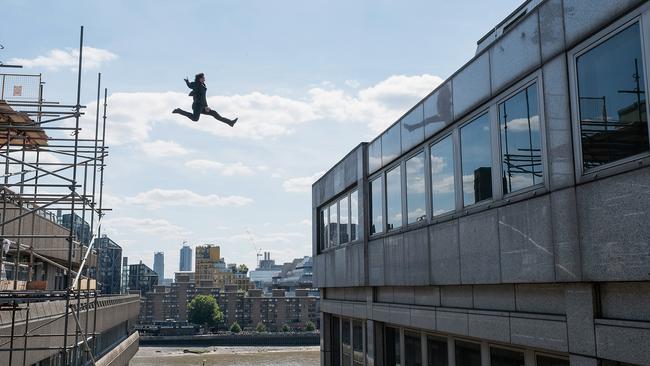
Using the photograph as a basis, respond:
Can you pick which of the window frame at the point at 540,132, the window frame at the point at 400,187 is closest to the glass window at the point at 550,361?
the window frame at the point at 540,132

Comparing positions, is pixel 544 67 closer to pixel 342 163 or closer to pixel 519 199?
pixel 519 199

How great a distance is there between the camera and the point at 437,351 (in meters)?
14.0

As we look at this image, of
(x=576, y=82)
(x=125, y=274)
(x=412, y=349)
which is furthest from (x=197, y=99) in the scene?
(x=125, y=274)

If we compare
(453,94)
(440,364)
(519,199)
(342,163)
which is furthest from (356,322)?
(519,199)

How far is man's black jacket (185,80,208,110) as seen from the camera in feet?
38.4

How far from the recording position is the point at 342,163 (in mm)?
21828

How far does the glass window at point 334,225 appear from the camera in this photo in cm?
2300

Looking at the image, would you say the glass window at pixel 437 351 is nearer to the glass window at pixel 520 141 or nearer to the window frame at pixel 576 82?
the glass window at pixel 520 141

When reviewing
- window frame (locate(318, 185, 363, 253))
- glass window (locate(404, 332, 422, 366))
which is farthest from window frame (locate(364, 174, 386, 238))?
glass window (locate(404, 332, 422, 366))

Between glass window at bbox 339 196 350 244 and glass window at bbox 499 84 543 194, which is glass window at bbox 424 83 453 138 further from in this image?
glass window at bbox 339 196 350 244

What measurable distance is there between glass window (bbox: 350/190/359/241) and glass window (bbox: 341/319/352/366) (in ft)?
11.1

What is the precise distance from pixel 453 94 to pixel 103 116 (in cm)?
1433

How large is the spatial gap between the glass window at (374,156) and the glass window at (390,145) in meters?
0.39

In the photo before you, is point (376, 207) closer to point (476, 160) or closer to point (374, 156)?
point (374, 156)
